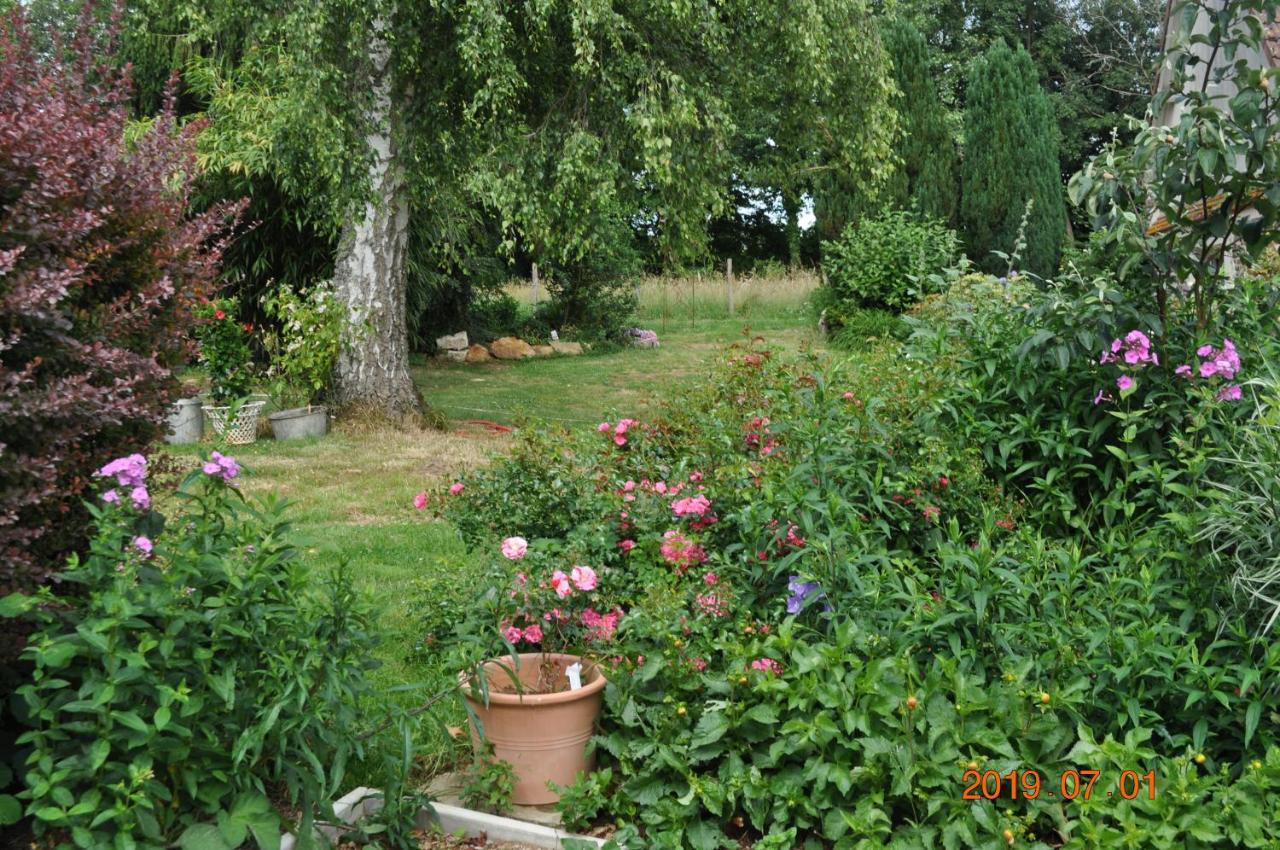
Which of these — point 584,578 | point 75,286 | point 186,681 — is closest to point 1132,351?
point 584,578

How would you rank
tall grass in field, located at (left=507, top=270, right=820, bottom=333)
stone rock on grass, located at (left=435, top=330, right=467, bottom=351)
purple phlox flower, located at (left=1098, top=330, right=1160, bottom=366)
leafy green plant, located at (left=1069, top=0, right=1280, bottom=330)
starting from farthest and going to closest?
tall grass in field, located at (left=507, top=270, right=820, bottom=333) → stone rock on grass, located at (left=435, top=330, right=467, bottom=351) → leafy green plant, located at (left=1069, top=0, right=1280, bottom=330) → purple phlox flower, located at (left=1098, top=330, right=1160, bottom=366)

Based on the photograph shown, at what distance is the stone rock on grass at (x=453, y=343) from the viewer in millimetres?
15258

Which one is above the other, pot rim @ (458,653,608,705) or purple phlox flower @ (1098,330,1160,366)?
purple phlox flower @ (1098,330,1160,366)

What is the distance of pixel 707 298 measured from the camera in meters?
21.2

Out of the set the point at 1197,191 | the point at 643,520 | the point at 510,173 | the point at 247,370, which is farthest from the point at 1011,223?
the point at 643,520

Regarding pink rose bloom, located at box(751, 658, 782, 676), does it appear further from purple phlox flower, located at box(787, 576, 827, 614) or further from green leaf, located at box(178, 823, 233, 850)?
green leaf, located at box(178, 823, 233, 850)

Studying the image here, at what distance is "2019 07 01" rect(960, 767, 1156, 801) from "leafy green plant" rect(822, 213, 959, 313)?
11.4 m

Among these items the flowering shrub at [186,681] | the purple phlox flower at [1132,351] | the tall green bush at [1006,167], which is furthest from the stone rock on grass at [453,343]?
the flowering shrub at [186,681]

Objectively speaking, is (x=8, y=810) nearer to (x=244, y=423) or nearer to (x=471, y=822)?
(x=471, y=822)

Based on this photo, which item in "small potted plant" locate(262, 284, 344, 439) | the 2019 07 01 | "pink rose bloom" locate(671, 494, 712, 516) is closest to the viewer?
the 2019 07 01

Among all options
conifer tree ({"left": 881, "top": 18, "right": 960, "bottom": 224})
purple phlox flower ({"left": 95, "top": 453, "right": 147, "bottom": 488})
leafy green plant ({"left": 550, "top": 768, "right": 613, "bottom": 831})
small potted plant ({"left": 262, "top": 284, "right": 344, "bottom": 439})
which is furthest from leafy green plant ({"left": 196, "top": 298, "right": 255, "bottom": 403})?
conifer tree ({"left": 881, "top": 18, "right": 960, "bottom": 224})

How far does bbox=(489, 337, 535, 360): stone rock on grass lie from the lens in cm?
1529

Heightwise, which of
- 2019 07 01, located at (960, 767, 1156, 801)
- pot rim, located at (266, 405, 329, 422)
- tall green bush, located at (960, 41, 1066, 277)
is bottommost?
2019 07 01, located at (960, 767, 1156, 801)

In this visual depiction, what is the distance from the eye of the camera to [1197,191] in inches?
148
